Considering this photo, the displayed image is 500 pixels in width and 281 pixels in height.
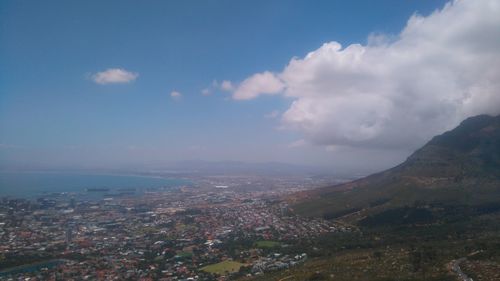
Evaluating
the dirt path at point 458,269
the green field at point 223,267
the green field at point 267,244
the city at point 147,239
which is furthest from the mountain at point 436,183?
A: the dirt path at point 458,269

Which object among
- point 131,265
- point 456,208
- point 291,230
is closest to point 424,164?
point 456,208

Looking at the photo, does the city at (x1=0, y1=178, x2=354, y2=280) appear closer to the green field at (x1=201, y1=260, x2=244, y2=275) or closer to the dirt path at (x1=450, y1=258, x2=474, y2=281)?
the green field at (x1=201, y1=260, x2=244, y2=275)

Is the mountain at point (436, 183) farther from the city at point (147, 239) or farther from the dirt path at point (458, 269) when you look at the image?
the dirt path at point (458, 269)

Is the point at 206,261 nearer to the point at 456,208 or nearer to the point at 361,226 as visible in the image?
the point at 361,226

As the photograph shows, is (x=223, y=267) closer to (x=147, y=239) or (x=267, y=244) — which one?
(x=267, y=244)

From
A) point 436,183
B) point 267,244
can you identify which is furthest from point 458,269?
point 436,183
